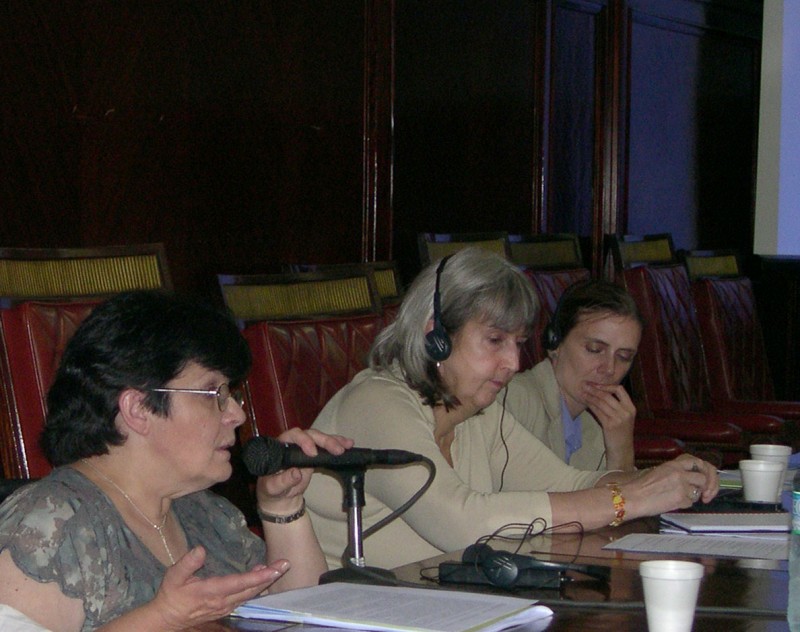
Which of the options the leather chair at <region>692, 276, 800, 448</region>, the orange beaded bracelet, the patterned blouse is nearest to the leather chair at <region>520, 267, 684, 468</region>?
the orange beaded bracelet

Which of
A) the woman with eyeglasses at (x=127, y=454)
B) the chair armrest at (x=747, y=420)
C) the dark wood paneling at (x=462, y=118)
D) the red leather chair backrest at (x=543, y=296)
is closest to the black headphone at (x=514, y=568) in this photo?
the woman with eyeglasses at (x=127, y=454)

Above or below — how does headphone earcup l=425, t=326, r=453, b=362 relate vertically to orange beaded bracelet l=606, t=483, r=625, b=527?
above

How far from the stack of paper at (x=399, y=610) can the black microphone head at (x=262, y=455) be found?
6.2 inches

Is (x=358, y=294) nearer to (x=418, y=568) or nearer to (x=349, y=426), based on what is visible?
(x=349, y=426)

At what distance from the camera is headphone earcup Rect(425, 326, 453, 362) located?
208 cm

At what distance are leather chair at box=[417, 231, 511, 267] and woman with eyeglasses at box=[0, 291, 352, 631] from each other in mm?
2104

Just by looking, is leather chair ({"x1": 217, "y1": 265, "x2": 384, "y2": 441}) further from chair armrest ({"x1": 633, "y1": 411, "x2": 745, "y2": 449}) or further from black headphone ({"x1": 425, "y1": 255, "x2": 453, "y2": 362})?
chair armrest ({"x1": 633, "y1": 411, "x2": 745, "y2": 449})

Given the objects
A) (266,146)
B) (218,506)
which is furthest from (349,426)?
(266,146)

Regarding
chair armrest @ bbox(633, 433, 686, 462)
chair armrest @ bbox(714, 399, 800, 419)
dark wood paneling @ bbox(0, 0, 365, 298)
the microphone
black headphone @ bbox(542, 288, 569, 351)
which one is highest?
dark wood paneling @ bbox(0, 0, 365, 298)

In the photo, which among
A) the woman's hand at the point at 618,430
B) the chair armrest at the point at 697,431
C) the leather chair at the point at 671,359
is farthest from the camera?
the leather chair at the point at 671,359

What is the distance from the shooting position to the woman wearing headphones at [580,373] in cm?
291

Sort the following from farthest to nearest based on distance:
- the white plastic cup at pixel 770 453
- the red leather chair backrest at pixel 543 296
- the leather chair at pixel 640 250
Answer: the leather chair at pixel 640 250 → the red leather chair backrest at pixel 543 296 → the white plastic cup at pixel 770 453

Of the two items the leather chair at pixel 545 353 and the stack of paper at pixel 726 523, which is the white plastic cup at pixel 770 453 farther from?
the leather chair at pixel 545 353

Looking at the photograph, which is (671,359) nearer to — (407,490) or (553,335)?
(553,335)
